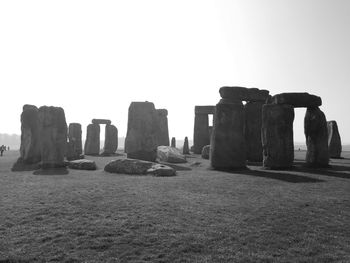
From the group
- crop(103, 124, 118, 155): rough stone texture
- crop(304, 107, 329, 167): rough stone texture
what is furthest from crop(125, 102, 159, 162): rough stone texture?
crop(103, 124, 118, 155): rough stone texture

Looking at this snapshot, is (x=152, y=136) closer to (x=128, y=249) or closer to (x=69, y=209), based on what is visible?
(x=69, y=209)

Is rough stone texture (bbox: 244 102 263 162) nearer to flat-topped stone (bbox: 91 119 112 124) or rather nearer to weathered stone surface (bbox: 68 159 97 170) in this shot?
weathered stone surface (bbox: 68 159 97 170)

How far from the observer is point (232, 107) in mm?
15070

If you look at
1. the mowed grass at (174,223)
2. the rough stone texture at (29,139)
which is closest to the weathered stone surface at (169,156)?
the rough stone texture at (29,139)

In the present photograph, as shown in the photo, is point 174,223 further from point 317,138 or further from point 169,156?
point 169,156

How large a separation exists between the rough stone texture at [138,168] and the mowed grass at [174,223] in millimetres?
3040

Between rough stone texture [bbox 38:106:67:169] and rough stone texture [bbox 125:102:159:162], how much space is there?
4277 millimetres

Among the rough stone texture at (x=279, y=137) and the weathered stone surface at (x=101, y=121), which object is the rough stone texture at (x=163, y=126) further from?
the rough stone texture at (x=279, y=137)

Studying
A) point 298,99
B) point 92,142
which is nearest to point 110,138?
point 92,142

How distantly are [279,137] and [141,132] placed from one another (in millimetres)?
8164

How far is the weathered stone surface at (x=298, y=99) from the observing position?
1545 centimetres

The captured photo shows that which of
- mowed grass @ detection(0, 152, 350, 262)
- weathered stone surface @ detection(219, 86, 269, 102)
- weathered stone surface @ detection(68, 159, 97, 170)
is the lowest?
mowed grass @ detection(0, 152, 350, 262)

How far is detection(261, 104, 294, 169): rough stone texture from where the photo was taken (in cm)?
1495

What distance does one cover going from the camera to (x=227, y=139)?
589 inches
